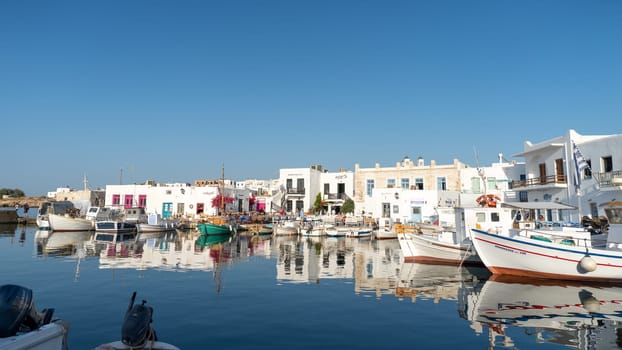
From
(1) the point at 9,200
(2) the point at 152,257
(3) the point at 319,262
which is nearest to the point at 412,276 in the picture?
(3) the point at 319,262

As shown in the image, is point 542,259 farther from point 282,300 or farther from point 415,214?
point 415,214

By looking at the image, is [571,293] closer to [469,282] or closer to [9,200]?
[469,282]

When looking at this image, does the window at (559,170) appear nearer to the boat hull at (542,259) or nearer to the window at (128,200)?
the boat hull at (542,259)

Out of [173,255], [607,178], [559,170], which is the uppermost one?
[559,170]

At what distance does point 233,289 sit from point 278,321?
4805 mm

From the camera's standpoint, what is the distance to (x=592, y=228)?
822 inches

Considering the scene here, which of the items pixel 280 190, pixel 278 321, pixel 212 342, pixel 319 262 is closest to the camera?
pixel 212 342

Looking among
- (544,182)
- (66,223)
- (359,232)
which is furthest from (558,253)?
(66,223)

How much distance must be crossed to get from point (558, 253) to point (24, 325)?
60.8ft

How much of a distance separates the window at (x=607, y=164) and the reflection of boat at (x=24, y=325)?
30.3 m

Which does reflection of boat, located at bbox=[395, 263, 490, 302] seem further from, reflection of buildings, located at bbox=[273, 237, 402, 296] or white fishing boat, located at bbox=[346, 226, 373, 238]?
white fishing boat, located at bbox=[346, 226, 373, 238]

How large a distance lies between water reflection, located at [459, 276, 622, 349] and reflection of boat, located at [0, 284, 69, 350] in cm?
904

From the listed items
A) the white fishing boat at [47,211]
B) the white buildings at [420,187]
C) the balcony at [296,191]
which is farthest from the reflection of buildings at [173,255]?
the balcony at [296,191]

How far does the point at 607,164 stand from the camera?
25.0m
